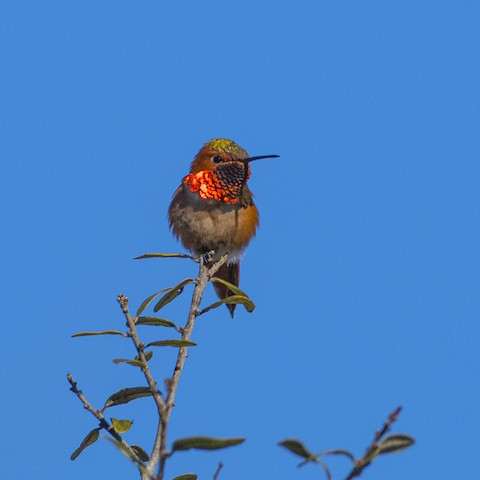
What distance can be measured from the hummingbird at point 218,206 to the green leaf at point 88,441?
283 cm

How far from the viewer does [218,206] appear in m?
6.08

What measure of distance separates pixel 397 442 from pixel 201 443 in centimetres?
48

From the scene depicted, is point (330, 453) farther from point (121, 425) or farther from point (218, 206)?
point (218, 206)

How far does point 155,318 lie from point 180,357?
1.08 ft

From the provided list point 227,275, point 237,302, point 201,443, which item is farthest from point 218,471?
point 227,275

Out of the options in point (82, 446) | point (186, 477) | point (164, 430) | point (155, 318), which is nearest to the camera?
point (164, 430)

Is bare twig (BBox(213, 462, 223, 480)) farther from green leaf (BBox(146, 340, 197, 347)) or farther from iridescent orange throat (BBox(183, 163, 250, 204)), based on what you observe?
iridescent orange throat (BBox(183, 163, 250, 204))

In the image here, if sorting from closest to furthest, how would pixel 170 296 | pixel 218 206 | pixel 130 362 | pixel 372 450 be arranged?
pixel 372 450, pixel 130 362, pixel 170 296, pixel 218 206

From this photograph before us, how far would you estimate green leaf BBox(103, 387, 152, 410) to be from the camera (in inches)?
128

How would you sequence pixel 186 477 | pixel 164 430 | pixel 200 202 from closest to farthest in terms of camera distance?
pixel 164 430 → pixel 186 477 → pixel 200 202

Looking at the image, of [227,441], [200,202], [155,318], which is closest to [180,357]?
[155,318]

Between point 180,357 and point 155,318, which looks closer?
point 180,357

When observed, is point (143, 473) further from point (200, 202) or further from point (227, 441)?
point (200, 202)

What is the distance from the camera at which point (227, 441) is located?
201cm
